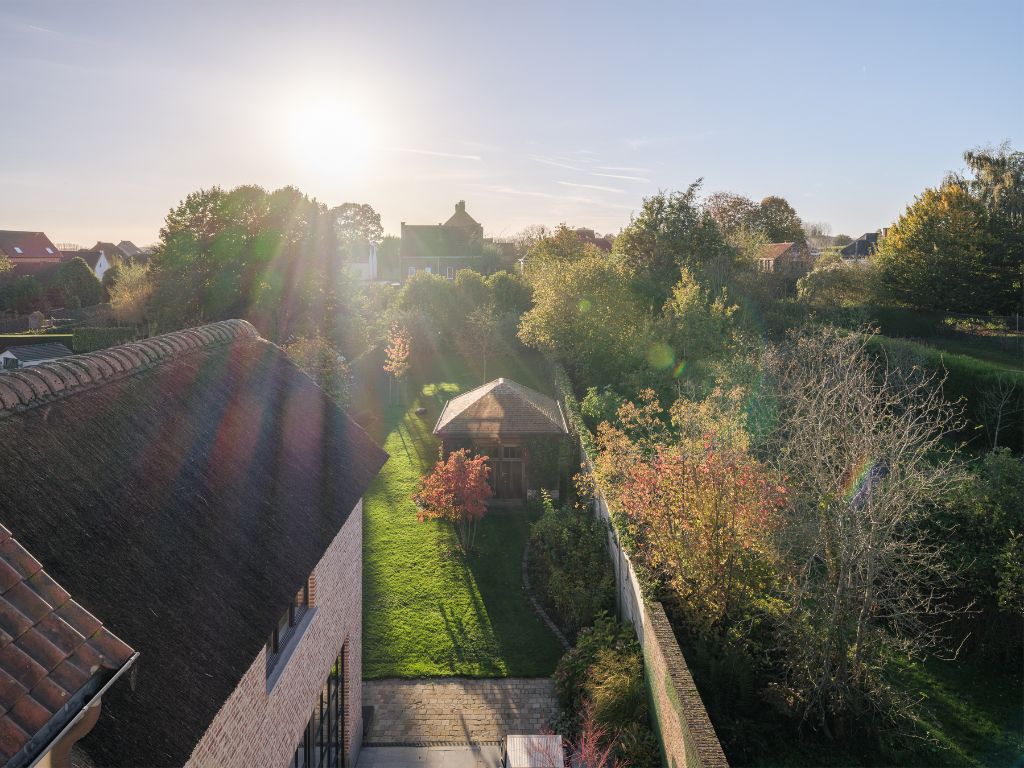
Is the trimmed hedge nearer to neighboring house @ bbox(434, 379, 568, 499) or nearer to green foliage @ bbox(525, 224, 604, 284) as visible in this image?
neighboring house @ bbox(434, 379, 568, 499)

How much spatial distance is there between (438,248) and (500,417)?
5982cm

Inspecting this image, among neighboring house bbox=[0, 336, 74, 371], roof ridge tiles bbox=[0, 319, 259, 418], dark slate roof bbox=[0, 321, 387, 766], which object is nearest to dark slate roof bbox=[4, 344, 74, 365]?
neighboring house bbox=[0, 336, 74, 371]

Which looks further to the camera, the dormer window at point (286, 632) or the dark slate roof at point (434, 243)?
the dark slate roof at point (434, 243)

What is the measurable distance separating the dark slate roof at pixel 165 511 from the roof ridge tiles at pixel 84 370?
2 centimetres

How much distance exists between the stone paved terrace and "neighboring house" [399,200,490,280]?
66.5m

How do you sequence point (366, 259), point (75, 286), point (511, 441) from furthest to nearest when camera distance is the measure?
1. point (366, 259)
2. point (75, 286)
3. point (511, 441)

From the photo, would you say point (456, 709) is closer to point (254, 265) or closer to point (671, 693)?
point (671, 693)

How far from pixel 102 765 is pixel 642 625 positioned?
921 centimetres

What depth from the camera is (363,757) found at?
11.2 meters

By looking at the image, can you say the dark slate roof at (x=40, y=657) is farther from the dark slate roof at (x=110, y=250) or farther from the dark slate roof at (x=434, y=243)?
the dark slate roof at (x=110, y=250)

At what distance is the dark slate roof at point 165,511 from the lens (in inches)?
192

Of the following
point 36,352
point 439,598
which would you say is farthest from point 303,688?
point 36,352

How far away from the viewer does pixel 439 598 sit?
16297mm

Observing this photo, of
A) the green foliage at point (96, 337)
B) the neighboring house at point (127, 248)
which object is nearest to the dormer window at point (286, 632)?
the green foliage at point (96, 337)
